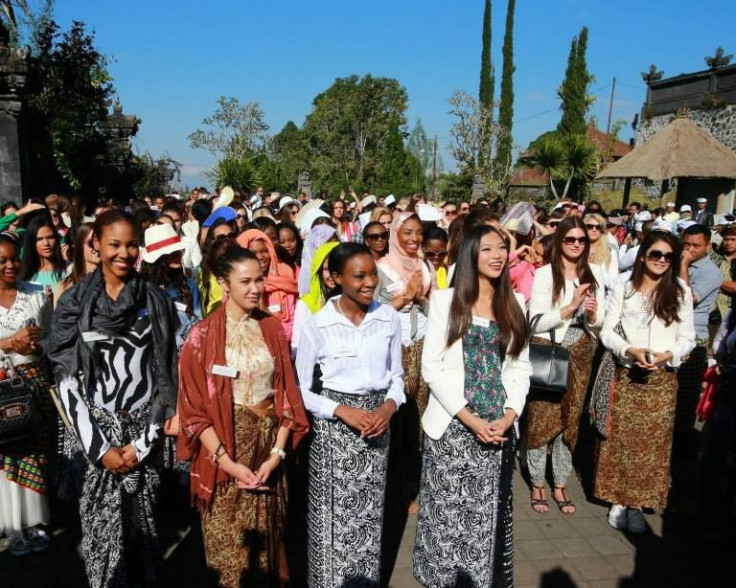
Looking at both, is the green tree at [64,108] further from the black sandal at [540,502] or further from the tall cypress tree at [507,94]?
the tall cypress tree at [507,94]

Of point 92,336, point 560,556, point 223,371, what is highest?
point 92,336

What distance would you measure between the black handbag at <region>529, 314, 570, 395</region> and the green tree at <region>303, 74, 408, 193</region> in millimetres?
39750

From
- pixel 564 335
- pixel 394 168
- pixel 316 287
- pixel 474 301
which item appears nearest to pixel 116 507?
pixel 316 287

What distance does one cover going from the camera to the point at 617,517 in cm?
415

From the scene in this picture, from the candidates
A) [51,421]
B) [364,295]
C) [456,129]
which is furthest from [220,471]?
[456,129]

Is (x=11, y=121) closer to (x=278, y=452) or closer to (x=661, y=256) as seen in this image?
(x=278, y=452)

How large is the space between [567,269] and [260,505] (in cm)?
276

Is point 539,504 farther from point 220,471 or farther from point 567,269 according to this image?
point 220,471

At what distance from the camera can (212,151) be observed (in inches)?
1658

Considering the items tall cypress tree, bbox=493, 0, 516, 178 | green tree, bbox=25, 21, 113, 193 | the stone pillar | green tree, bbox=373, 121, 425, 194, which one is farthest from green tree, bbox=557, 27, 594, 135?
the stone pillar

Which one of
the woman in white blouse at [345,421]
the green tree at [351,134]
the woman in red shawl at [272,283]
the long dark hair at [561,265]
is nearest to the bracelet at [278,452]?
the woman in white blouse at [345,421]

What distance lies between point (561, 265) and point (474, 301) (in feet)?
4.86

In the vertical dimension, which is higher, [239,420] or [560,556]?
[239,420]

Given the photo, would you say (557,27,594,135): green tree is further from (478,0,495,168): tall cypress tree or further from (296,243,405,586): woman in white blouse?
(296,243,405,586): woman in white blouse
